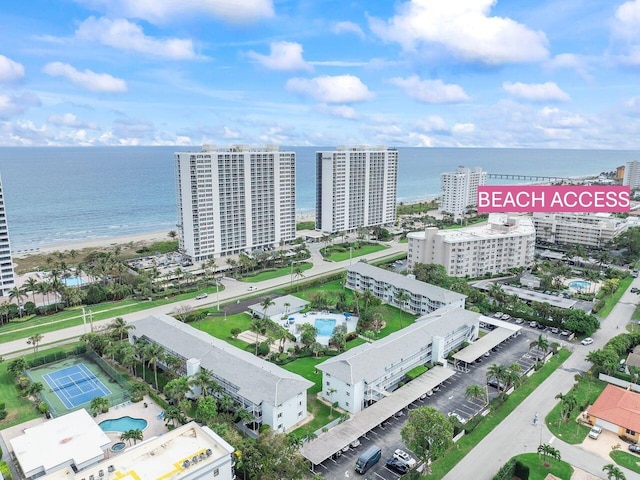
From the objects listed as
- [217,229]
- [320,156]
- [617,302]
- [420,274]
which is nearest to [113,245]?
[217,229]

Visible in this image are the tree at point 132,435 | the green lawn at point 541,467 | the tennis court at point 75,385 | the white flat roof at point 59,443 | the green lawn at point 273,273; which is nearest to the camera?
the white flat roof at point 59,443

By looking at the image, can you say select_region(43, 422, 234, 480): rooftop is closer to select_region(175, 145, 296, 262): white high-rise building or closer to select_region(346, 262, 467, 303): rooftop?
select_region(346, 262, 467, 303): rooftop

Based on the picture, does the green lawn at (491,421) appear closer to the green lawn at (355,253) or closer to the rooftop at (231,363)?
the rooftop at (231,363)

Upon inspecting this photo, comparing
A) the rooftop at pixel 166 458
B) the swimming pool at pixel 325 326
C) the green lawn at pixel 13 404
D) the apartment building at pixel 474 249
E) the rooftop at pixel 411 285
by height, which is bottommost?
the green lawn at pixel 13 404

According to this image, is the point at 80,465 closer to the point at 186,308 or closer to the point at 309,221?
the point at 186,308

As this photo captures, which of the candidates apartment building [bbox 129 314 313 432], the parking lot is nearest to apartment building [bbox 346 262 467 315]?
the parking lot

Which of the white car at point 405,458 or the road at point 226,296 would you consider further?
the road at point 226,296

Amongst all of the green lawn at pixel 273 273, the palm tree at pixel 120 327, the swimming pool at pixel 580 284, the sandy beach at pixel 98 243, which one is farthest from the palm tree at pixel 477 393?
the sandy beach at pixel 98 243

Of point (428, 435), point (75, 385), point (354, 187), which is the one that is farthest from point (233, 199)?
point (428, 435)
